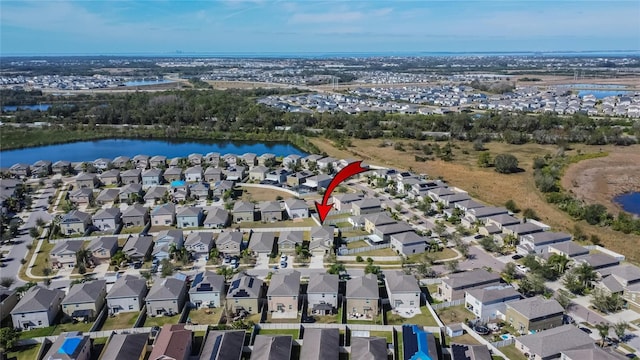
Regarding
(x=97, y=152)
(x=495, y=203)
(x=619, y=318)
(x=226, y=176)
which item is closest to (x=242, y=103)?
(x=97, y=152)

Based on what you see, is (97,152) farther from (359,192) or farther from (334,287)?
(334,287)

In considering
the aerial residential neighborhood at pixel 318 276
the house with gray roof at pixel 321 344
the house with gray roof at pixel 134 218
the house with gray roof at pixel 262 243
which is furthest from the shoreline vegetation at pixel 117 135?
the house with gray roof at pixel 321 344

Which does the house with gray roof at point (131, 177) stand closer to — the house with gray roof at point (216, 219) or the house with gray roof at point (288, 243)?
the house with gray roof at point (216, 219)

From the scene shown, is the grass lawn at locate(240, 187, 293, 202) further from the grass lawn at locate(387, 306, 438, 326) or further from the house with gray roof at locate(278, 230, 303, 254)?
the grass lawn at locate(387, 306, 438, 326)

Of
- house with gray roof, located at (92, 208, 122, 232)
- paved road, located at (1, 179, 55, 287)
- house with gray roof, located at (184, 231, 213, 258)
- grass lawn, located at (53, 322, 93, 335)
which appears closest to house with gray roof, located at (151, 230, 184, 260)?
house with gray roof, located at (184, 231, 213, 258)

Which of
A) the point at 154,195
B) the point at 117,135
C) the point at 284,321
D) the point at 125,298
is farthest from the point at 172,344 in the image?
the point at 117,135
